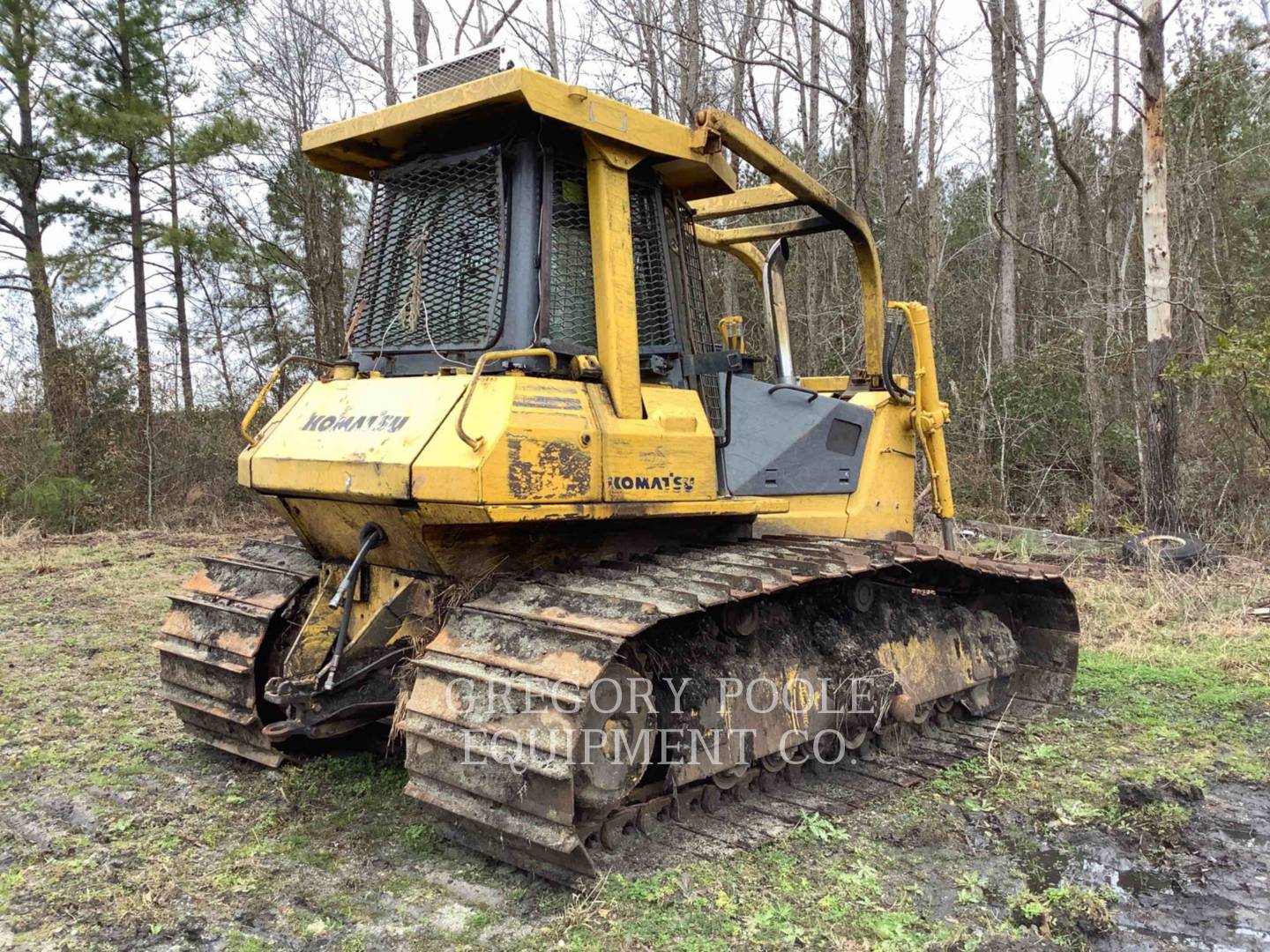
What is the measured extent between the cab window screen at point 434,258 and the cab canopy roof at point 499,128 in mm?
100

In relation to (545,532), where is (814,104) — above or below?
above

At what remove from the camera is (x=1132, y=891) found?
3.28 metres

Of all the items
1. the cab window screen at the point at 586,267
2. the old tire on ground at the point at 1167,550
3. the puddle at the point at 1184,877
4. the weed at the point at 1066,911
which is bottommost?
the puddle at the point at 1184,877

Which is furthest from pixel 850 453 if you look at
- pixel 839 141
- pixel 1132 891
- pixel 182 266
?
pixel 839 141

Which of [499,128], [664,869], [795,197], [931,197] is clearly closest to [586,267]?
[499,128]

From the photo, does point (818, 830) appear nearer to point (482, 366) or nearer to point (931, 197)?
point (482, 366)

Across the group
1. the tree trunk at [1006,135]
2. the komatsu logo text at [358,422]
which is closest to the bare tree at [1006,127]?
the tree trunk at [1006,135]

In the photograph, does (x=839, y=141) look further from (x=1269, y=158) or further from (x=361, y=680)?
(x=361, y=680)

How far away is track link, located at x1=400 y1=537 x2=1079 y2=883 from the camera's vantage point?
9.80 ft

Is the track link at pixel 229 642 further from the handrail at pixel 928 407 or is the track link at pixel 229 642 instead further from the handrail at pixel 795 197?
the handrail at pixel 928 407

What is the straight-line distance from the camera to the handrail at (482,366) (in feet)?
10.3

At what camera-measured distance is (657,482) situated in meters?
3.70

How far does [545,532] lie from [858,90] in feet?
25.1

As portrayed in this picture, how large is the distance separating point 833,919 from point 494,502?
168 cm
